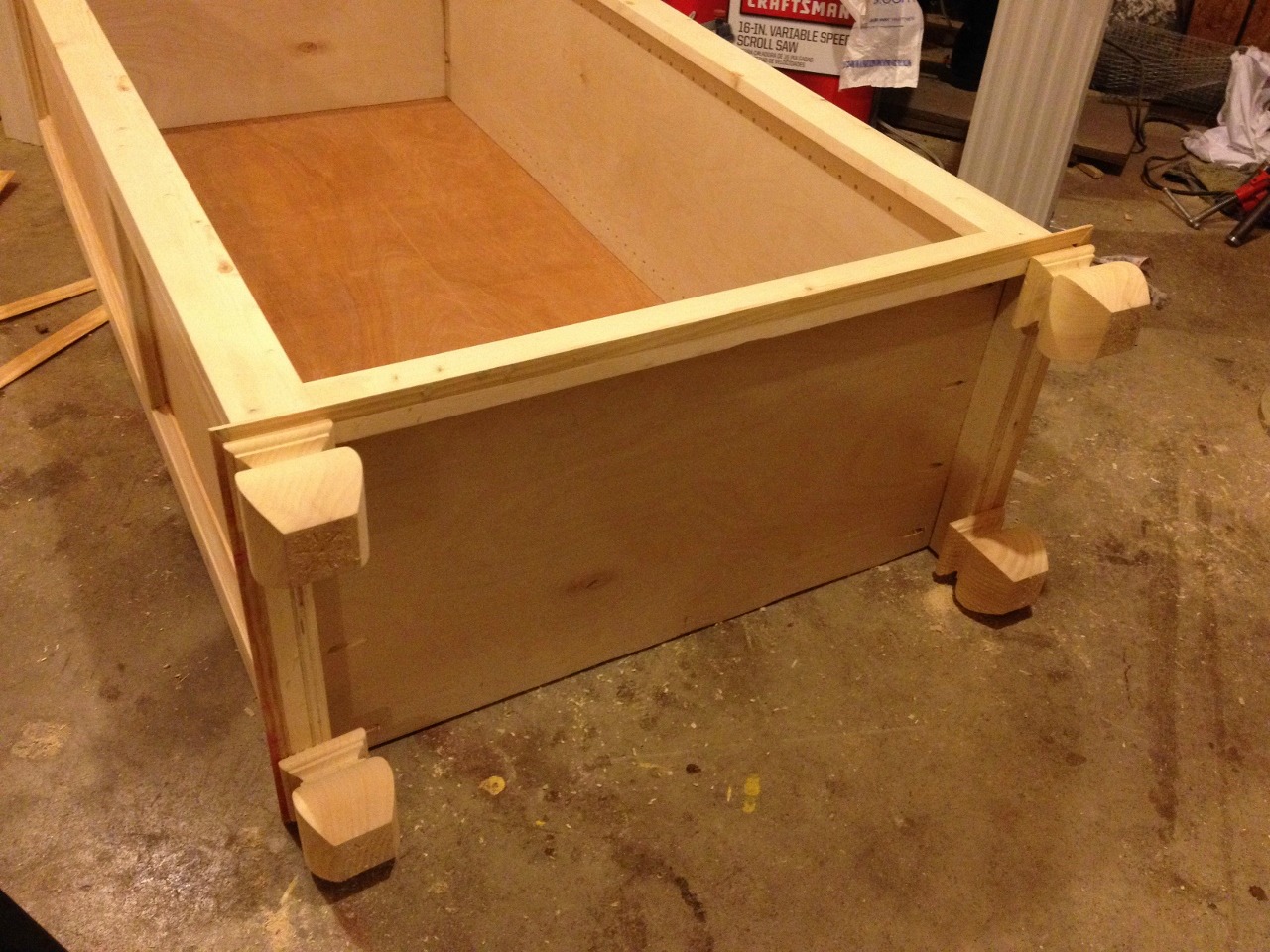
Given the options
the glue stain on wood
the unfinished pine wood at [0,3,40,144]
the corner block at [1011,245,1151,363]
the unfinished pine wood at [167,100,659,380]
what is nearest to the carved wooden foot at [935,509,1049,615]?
the corner block at [1011,245,1151,363]

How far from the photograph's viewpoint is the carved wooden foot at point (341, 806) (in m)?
1.15

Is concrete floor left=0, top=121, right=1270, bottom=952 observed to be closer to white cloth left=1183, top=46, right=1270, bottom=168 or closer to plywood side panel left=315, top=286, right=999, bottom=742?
plywood side panel left=315, top=286, right=999, bottom=742

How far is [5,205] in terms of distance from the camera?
7.91 ft

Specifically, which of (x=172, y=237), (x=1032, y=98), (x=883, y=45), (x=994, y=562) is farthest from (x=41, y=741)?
(x=883, y=45)

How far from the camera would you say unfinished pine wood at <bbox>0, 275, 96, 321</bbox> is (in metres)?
2.07

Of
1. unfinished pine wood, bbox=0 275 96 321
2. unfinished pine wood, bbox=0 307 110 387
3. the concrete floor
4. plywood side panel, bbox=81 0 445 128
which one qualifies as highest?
plywood side panel, bbox=81 0 445 128

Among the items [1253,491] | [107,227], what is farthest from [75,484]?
[1253,491]

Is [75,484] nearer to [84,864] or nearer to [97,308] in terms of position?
[97,308]

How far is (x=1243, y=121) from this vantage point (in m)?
2.91

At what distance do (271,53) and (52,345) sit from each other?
0.71 meters

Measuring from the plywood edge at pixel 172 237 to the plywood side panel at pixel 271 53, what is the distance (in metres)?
0.49

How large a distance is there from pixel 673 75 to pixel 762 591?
0.81 meters

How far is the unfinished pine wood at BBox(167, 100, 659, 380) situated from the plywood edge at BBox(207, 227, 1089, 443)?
2.26 feet

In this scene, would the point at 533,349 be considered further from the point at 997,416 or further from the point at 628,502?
the point at 997,416
